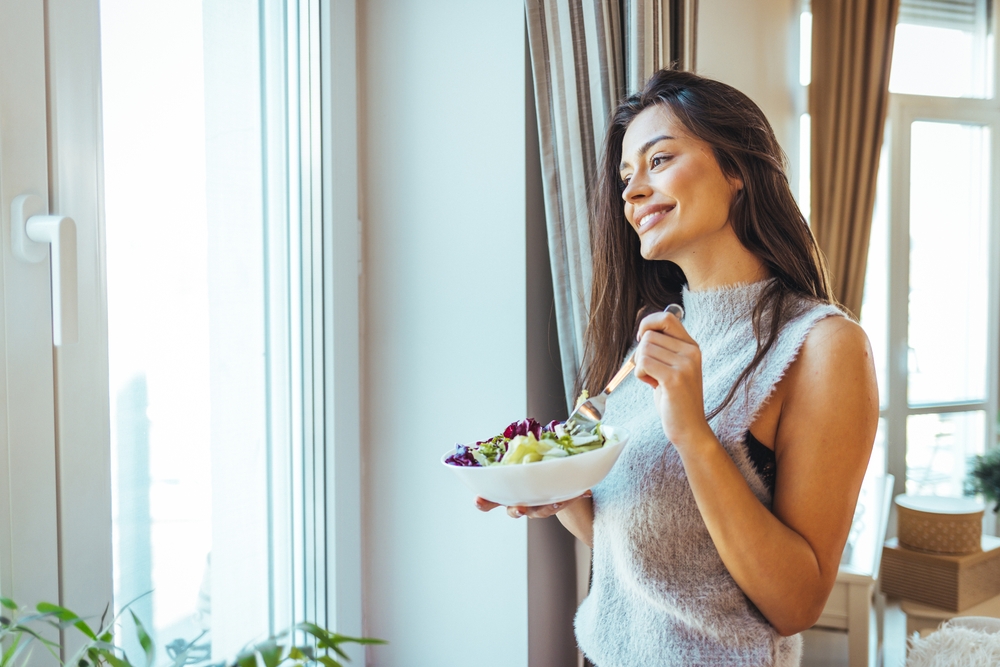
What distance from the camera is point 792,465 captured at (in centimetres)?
92

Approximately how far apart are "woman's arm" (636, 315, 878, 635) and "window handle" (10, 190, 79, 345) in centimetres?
73

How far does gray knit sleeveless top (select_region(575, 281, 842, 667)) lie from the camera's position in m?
0.96

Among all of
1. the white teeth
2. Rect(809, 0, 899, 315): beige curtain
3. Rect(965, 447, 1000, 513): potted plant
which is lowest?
Rect(965, 447, 1000, 513): potted plant

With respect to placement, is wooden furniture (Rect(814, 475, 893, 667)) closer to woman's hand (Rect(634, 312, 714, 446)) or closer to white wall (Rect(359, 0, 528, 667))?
white wall (Rect(359, 0, 528, 667))

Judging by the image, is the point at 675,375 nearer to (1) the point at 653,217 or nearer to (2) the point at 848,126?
(1) the point at 653,217

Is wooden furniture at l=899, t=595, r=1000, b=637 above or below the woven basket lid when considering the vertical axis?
below

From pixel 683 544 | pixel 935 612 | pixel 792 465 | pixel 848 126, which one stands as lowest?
pixel 935 612

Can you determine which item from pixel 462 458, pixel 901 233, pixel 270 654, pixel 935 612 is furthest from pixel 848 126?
pixel 270 654

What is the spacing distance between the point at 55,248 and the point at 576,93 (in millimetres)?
955

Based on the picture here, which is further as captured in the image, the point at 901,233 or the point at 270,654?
the point at 901,233

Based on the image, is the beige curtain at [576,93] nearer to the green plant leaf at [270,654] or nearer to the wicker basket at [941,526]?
the green plant leaf at [270,654]

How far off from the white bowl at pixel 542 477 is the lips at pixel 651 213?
0.35 meters

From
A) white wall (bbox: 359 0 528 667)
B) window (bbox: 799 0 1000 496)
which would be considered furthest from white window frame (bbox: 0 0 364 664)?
window (bbox: 799 0 1000 496)

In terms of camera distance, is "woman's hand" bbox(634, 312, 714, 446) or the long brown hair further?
the long brown hair
